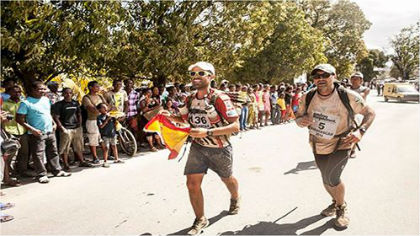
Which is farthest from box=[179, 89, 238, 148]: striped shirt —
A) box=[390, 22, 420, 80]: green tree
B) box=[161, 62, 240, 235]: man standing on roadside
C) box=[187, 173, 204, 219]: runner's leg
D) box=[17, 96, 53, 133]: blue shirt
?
box=[390, 22, 420, 80]: green tree

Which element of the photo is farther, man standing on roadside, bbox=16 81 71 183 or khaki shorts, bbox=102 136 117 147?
khaki shorts, bbox=102 136 117 147

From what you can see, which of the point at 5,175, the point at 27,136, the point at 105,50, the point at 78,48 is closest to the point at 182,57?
the point at 105,50

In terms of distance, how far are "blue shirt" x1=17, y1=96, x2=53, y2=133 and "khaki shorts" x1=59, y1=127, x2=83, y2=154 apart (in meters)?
0.59

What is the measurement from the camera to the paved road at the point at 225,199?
384 centimetres

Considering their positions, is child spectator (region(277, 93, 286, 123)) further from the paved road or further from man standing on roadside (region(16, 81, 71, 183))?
man standing on roadside (region(16, 81, 71, 183))

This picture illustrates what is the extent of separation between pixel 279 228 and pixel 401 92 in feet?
86.9

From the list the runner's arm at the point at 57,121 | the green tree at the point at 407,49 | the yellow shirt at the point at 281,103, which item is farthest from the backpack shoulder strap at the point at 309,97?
the green tree at the point at 407,49

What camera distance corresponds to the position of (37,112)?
560 cm

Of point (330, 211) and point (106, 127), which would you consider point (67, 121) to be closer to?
point (106, 127)

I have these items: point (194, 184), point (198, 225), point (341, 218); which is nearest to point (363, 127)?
point (341, 218)

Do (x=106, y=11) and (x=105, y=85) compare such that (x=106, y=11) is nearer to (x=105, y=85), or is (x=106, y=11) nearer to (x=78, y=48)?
(x=78, y=48)

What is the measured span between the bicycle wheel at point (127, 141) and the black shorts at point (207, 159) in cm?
426

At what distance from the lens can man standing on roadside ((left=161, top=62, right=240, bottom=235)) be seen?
11.9ft

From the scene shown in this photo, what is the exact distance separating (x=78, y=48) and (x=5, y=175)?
288cm
